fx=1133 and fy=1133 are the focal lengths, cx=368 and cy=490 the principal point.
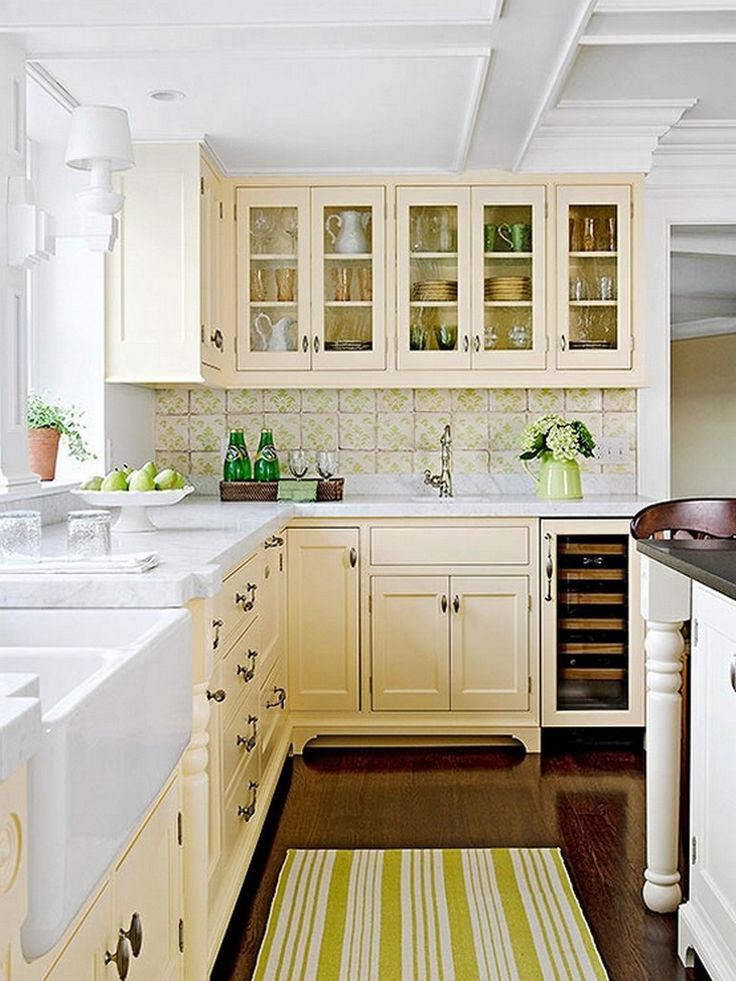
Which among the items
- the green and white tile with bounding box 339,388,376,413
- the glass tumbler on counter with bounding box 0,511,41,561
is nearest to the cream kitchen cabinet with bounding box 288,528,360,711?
the green and white tile with bounding box 339,388,376,413

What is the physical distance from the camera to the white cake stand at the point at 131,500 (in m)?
3.00

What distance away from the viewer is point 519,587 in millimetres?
4250

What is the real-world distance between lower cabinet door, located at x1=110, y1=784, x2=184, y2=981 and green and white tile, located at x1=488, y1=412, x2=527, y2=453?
308cm

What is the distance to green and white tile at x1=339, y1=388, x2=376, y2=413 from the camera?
4891 mm

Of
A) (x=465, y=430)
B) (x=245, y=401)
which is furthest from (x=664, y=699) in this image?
(x=245, y=401)

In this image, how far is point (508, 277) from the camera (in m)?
4.57

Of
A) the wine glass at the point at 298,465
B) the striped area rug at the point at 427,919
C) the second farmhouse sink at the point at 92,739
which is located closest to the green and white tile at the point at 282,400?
the wine glass at the point at 298,465

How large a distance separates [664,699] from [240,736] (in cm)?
107

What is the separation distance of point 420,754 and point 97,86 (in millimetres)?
2571

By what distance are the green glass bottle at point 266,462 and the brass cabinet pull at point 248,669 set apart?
4.68 feet

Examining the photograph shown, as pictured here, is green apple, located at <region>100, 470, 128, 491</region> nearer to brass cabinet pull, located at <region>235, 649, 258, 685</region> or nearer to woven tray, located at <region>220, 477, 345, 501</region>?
brass cabinet pull, located at <region>235, 649, 258, 685</region>

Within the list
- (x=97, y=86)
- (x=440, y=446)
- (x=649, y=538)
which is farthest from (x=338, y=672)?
(x=97, y=86)

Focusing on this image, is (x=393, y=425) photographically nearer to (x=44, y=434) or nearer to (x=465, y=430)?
(x=465, y=430)

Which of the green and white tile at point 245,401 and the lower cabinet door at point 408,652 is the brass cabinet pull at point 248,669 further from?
the green and white tile at point 245,401
